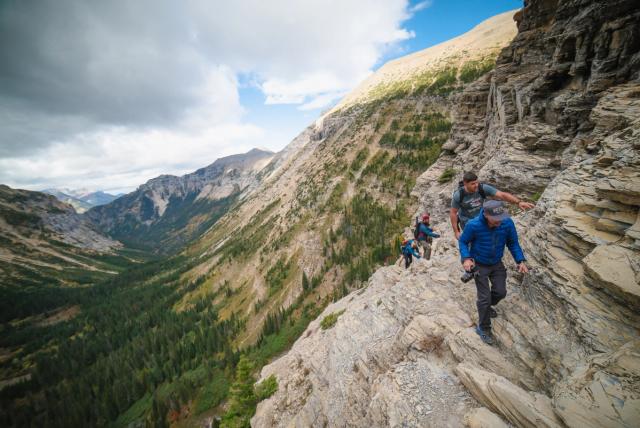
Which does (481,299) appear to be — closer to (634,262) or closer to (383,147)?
(634,262)

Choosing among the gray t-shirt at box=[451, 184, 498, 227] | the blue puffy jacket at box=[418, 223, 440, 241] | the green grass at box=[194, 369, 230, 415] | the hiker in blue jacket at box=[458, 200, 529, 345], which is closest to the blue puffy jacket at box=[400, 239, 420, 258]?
the blue puffy jacket at box=[418, 223, 440, 241]

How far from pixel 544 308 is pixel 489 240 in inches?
117

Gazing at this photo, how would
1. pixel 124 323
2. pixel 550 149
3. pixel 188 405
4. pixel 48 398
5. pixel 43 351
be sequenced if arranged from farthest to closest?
pixel 124 323 → pixel 43 351 → pixel 48 398 → pixel 188 405 → pixel 550 149

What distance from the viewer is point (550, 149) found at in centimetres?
1661

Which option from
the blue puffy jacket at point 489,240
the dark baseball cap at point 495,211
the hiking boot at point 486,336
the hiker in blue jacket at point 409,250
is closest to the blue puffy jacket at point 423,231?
the hiker in blue jacket at point 409,250

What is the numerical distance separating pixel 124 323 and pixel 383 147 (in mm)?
205744

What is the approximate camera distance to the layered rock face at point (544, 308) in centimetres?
616

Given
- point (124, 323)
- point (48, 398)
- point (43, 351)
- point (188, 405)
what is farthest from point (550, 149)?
point (43, 351)

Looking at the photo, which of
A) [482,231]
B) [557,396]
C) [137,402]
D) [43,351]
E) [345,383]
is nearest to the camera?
[557,396]

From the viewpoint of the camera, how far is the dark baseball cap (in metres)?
7.41

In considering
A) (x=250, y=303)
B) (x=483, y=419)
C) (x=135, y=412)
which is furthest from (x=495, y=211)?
(x=135, y=412)

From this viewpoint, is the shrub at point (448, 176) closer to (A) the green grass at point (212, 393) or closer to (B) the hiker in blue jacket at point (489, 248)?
(B) the hiker in blue jacket at point (489, 248)

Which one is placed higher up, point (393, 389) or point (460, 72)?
point (460, 72)

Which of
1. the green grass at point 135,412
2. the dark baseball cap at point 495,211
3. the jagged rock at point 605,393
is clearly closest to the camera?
the jagged rock at point 605,393
